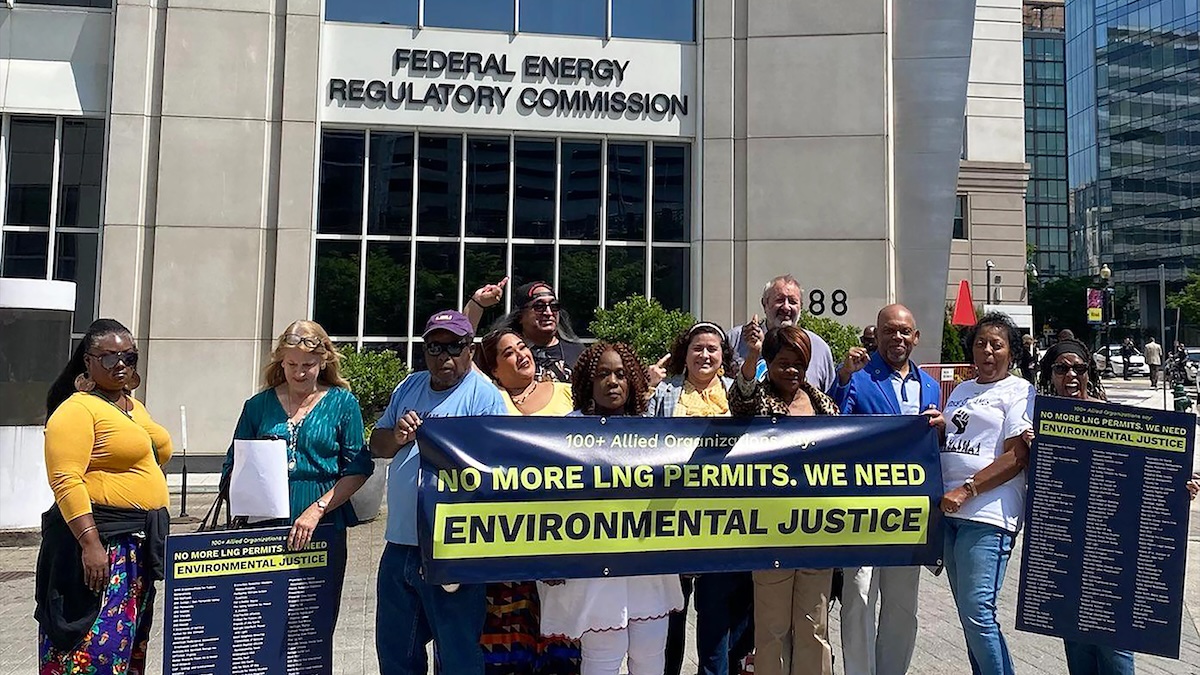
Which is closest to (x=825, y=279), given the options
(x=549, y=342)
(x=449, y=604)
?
(x=549, y=342)

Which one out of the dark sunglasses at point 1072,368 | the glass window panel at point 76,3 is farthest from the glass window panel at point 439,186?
the dark sunglasses at point 1072,368

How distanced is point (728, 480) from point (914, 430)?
3.55 ft

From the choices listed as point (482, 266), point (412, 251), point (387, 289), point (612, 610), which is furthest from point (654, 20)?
point (612, 610)

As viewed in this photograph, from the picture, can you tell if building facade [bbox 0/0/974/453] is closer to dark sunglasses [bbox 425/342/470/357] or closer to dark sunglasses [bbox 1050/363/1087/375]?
dark sunglasses [bbox 1050/363/1087/375]

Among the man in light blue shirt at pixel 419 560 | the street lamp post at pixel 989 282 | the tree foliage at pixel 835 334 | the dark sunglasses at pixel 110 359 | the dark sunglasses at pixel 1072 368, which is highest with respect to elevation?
the street lamp post at pixel 989 282

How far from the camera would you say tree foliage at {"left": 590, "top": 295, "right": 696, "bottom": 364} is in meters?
12.8

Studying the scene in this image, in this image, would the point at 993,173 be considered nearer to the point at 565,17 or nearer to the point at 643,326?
the point at 565,17

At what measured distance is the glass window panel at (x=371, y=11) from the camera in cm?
1438

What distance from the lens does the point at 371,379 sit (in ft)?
38.1

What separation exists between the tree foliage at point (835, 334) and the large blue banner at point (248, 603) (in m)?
9.84

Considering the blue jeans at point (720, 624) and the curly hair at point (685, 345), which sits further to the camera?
the curly hair at point (685, 345)

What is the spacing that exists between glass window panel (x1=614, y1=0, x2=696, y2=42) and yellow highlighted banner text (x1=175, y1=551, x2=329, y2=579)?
1281cm

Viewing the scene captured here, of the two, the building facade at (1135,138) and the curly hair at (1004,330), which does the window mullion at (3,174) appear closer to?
the curly hair at (1004,330)

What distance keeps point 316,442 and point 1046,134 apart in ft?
367
